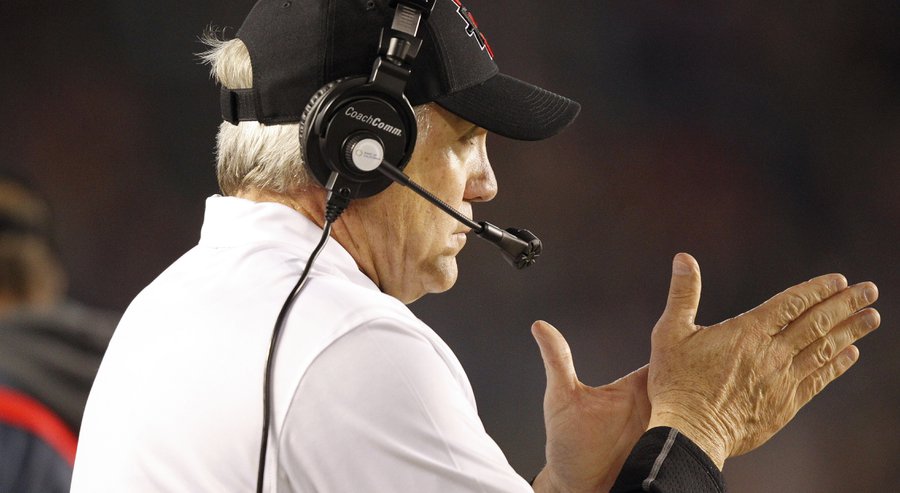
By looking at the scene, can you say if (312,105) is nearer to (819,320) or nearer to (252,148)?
(252,148)

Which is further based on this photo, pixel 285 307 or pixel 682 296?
pixel 682 296

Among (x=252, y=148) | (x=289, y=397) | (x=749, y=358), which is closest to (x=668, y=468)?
(x=749, y=358)

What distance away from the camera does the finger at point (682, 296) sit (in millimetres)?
1046

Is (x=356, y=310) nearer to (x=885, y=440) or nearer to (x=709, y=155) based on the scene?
(x=709, y=155)

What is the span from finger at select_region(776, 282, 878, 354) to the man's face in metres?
0.39

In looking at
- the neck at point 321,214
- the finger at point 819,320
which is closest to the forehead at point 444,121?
the neck at point 321,214

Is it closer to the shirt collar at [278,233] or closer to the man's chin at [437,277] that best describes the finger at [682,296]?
the man's chin at [437,277]

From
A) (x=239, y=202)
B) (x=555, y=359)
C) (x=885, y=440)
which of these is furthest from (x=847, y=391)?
(x=239, y=202)

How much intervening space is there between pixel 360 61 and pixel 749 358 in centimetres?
53

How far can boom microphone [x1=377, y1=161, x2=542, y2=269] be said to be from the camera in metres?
0.88

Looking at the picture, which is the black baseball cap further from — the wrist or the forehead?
the wrist

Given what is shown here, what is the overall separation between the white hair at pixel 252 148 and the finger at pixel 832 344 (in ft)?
1.64

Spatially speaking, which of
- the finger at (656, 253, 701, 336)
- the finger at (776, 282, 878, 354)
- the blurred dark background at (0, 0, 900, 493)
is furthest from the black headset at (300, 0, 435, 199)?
the blurred dark background at (0, 0, 900, 493)

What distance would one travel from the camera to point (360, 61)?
0.90 metres
